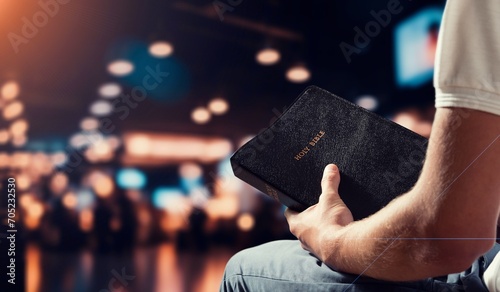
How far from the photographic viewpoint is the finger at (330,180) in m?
0.72

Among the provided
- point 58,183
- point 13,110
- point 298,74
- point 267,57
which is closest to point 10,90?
point 13,110

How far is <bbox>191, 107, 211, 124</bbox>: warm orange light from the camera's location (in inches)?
77.2

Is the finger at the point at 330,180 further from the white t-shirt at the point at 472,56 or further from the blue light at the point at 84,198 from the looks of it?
the blue light at the point at 84,198

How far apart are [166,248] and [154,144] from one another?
0.38 metres

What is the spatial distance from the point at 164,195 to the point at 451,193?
Result: 1495 millimetres

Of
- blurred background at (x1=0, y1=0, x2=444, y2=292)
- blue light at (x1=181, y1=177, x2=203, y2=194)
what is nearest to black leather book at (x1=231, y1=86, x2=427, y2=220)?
blurred background at (x1=0, y1=0, x2=444, y2=292)

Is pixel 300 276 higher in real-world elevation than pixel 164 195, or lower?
lower

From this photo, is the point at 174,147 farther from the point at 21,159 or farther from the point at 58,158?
the point at 21,159

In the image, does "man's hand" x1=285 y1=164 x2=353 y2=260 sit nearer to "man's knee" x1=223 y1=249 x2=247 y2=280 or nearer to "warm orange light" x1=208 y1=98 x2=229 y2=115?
"man's knee" x1=223 y1=249 x2=247 y2=280

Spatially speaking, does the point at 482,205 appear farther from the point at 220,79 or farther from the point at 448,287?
the point at 220,79

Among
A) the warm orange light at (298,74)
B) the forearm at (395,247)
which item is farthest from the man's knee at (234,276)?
the warm orange light at (298,74)

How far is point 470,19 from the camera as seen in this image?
18.2 inches

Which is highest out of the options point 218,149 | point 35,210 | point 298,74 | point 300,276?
point 298,74

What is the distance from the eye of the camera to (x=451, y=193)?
1.56 feet
